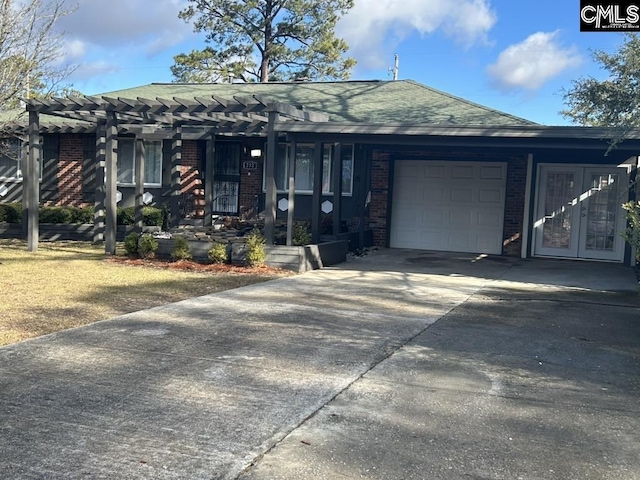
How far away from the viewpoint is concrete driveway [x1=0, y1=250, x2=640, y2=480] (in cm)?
384

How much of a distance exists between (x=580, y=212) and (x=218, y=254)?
8.77m

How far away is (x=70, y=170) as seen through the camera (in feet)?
65.8

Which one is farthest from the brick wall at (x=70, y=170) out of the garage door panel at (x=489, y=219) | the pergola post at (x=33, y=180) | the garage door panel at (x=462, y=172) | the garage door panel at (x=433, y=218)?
the garage door panel at (x=489, y=219)

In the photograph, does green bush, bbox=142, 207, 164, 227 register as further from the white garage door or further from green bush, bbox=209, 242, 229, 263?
the white garage door

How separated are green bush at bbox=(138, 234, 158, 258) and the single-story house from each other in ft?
3.34

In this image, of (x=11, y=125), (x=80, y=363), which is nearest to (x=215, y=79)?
(x=11, y=125)

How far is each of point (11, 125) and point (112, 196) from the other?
3.01 m

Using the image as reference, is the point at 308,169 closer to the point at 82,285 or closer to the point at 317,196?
the point at 317,196

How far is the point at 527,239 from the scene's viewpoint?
1647cm

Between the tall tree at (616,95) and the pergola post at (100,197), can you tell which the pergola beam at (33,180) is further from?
the tall tree at (616,95)

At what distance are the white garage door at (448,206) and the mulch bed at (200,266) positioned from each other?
5944 mm

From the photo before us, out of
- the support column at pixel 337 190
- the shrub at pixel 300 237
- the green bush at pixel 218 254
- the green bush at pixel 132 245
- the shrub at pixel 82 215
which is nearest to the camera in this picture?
the green bush at pixel 218 254

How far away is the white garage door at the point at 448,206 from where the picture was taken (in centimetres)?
1705

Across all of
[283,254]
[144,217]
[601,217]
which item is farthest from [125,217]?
[601,217]
